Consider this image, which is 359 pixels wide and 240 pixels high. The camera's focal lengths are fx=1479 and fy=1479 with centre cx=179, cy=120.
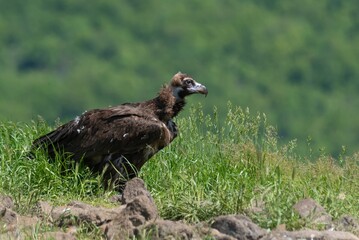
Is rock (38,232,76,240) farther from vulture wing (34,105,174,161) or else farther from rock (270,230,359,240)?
vulture wing (34,105,174,161)

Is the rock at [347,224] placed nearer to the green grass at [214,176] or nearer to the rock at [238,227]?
the green grass at [214,176]

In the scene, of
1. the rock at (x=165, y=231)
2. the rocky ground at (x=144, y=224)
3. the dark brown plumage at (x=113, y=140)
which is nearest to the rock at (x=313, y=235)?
the rocky ground at (x=144, y=224)

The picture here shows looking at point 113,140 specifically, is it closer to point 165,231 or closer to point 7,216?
point 7,216

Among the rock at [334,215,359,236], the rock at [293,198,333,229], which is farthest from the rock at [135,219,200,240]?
the rock at [334,215,359,236]

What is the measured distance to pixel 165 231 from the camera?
10742 millimetres

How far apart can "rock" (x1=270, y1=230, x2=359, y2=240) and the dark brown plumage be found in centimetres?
316

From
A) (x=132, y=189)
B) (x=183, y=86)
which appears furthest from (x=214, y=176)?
(x=183, y=86)

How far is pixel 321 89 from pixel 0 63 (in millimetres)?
32630

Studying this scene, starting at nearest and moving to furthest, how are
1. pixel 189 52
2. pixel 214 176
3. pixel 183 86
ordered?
pixel 214 176, pixel 183 86, pixel 189 52

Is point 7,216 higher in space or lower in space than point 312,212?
lower

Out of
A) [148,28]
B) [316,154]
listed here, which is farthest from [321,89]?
[316,154]

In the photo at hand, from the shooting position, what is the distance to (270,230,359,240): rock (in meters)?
11.0

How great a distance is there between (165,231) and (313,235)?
1139mm

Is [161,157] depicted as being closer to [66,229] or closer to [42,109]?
[66,229]
